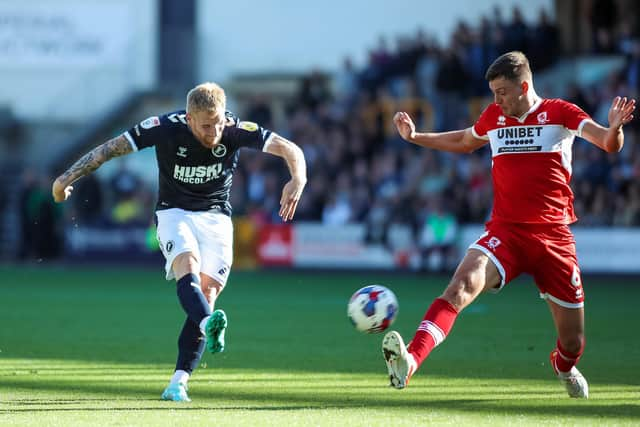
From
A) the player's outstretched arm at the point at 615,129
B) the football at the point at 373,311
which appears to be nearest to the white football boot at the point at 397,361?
the football at the point at 373,311

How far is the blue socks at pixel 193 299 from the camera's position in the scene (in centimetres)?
796

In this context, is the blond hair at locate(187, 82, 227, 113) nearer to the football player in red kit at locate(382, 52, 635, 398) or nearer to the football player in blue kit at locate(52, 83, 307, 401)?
the football player in blue kit at locate(52, 83, 307, 401)

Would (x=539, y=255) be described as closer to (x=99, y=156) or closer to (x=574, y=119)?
(x=574, y=119)

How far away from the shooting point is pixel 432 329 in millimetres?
7770

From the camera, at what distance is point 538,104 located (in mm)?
8422

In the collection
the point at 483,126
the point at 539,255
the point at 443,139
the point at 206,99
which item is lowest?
the point at 539,255

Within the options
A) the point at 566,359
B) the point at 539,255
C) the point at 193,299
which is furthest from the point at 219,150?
the point at 566,359

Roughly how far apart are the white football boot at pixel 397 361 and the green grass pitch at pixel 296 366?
25cm

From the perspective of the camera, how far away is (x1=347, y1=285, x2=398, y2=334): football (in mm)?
8398

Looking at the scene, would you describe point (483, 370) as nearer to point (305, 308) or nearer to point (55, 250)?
point (305, 308)

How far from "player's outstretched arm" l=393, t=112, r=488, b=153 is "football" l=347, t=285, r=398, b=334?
1.22m

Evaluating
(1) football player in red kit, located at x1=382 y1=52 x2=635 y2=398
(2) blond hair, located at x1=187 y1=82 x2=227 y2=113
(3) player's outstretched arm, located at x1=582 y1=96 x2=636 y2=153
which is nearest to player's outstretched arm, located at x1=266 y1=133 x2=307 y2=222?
(2) blond hair, located at x1=187 y1=82 x2=227 y2=113

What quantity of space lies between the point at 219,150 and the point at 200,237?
63 centimetres

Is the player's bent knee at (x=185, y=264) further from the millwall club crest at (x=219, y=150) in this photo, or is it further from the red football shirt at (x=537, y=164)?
the red football shirt at (x=537, y=164)
